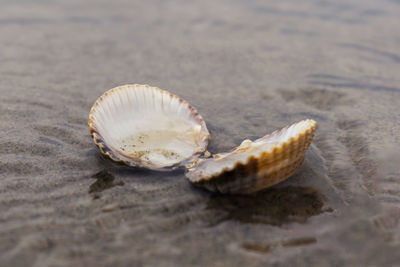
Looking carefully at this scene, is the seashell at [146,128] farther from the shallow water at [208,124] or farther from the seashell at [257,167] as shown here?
the seashell at [257,167]

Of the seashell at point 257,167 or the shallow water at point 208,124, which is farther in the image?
the seashell at point 257,167

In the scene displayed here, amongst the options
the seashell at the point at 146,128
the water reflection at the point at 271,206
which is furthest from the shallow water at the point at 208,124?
the seashell at the point at 146,128

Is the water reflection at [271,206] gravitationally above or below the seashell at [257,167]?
below

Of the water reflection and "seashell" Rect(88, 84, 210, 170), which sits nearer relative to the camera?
the water reflection

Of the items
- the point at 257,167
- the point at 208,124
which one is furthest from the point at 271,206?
the point at 208,124

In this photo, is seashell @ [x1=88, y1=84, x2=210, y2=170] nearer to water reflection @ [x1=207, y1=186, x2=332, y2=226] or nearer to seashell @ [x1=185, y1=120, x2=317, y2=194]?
seashell @ [x1=185, y1=120, x2=317, y2=194]

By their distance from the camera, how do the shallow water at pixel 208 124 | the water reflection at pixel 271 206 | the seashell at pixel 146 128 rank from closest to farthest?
the shallow water at pixel 208 124 → the water reflection at pixel 271 206 → the seashell at pixel 146 128

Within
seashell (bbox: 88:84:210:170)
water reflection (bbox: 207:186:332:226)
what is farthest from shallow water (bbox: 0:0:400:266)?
seashell (bbox: 88:84:210:170)

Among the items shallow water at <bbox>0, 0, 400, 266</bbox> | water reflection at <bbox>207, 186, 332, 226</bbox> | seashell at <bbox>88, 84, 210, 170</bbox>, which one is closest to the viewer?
shallow water at <bbox>0, 0, 400, 266</bbox>
